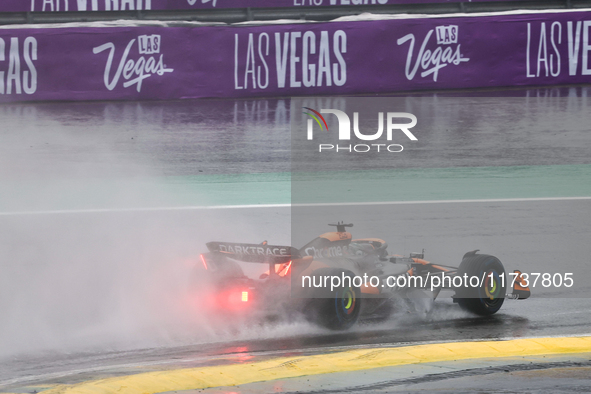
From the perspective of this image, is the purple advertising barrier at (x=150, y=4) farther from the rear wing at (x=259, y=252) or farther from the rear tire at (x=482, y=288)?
the rear wing at (x=259, y=252)

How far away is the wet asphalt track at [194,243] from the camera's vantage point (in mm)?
5676

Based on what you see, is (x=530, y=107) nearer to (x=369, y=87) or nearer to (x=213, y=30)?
(x=369, y=87)

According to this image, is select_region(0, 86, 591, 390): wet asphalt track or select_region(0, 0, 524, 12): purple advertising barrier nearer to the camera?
select_region(0, 86, 591, 390): wet asphalt track

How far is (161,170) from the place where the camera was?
11.7 m

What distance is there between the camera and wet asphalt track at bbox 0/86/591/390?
5.68 meters

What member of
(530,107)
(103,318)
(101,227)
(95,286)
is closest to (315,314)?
(103,318)
